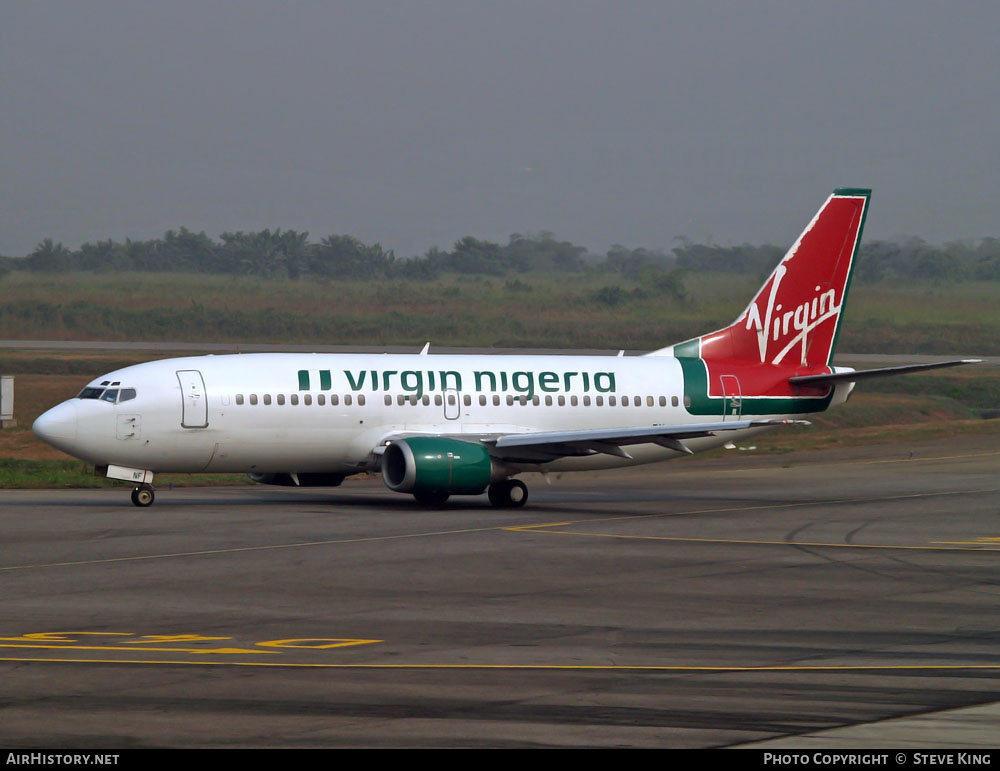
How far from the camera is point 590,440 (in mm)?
34656

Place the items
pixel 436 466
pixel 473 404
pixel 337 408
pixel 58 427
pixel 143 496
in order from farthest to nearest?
pixel 473 404
pixel 337 408
pixel 143 496
pixel 436 466
pixel 58 427

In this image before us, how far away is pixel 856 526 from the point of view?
30.7 m

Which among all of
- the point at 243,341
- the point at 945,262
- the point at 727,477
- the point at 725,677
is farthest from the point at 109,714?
the point at 945,262

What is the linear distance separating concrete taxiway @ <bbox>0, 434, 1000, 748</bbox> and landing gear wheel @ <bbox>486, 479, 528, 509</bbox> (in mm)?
655

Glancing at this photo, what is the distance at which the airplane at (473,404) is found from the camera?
33688mm

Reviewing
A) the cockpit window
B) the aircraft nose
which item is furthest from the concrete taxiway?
the cockpit window

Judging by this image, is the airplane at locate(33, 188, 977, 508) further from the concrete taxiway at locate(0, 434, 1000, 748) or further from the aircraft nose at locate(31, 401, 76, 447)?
the concrete taxiway at locate(0, 434, 1000, 748)

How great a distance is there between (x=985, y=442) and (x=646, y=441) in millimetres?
24292

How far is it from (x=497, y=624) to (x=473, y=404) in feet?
62.9

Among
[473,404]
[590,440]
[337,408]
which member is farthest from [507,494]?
[337,408]

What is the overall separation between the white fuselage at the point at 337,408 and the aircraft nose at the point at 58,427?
24 mm

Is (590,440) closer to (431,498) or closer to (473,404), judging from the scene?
(473,404)

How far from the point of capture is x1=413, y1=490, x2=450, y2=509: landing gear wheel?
33.8 m

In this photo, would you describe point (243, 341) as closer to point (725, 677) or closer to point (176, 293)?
point (176, 293)
